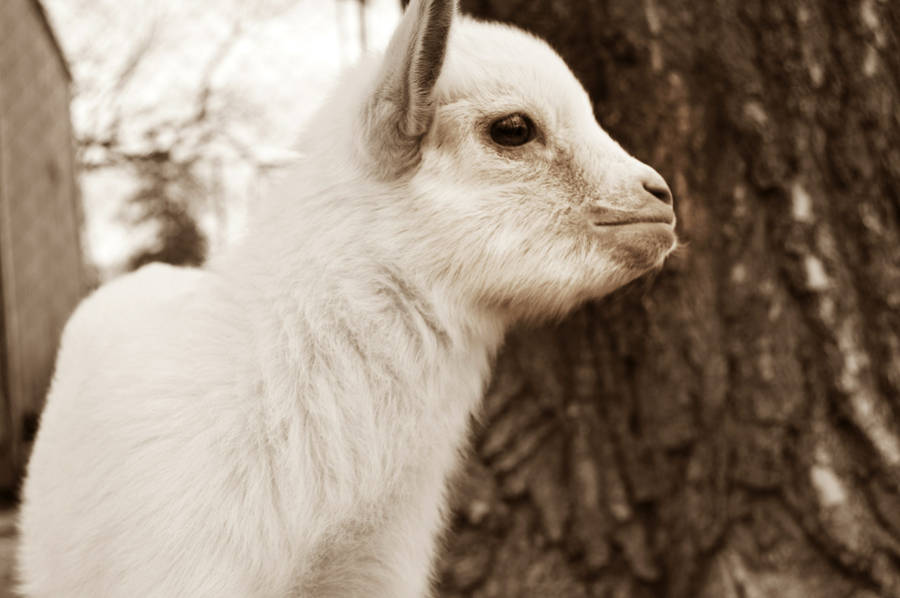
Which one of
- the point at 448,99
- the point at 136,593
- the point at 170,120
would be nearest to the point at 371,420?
the point at 136,593

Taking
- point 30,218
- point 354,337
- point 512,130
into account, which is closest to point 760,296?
point 512,130

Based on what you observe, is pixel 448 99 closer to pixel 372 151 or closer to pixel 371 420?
pixel 372 151

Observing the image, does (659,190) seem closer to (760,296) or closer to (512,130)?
(512,130)

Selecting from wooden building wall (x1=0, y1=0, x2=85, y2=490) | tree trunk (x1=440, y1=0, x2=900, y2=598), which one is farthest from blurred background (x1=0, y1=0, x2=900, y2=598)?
wooden building wall (x1=0, y1=0, x2=85, y2=490)

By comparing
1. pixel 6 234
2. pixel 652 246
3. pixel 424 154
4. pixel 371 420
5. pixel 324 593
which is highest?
pixel 424 154

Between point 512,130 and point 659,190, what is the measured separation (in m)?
0.34

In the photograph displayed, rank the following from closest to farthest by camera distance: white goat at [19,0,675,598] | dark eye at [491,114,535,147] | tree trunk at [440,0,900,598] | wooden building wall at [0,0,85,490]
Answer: white goat at [19,0,675,598], dark eye at [491,114,535,147], tree trunk at [440,0,900,598], wooden building wall at [0,0,85,490]

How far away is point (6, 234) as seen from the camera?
335 cm

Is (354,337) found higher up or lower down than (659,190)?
lower down

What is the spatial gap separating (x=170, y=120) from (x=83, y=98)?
1.89 ft

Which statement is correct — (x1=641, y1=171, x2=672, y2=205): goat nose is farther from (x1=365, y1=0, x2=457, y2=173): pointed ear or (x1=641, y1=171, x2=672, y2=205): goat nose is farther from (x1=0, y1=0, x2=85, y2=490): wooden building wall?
(x1=0, y1=0, x2=85, y2=490): wooden building wall

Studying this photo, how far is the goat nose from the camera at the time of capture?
5.83 feet

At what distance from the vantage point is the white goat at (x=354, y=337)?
1536 millimetres

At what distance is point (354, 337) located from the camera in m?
1.67
